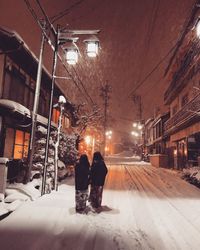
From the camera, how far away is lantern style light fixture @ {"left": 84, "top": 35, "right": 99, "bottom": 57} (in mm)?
9250

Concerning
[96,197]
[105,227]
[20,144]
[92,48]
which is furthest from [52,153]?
[105,227]

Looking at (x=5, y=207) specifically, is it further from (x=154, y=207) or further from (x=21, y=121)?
(x=21, y=121)

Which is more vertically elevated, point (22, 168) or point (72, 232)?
point (22, 168)

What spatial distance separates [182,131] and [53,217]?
18.0 m

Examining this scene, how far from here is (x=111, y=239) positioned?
15.4 feet

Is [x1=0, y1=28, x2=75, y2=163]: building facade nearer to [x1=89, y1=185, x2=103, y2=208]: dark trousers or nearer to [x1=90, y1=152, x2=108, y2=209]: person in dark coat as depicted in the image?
[x1=90, y1=152, x2=108, y2=209]: person in dark coat

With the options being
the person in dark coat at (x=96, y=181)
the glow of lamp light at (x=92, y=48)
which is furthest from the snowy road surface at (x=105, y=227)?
the glow of lamp light at (x=92, y=48)

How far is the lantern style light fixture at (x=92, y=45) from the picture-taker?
364 inches

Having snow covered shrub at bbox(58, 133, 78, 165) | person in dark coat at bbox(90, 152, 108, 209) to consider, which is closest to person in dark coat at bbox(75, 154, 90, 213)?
person in dark coat at bbox(90, 152, 108, 209)

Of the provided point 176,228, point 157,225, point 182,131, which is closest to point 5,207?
point 157,225

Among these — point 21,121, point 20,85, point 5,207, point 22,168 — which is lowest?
point 5,207

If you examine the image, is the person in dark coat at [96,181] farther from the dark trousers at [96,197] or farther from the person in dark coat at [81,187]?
the person in dark coat at [81,187]

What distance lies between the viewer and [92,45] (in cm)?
929

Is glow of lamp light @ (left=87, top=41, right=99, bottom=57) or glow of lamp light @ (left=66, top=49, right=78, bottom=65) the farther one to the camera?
glow of lamp light @ (left=66, top=49, right=78, bottom=65)
